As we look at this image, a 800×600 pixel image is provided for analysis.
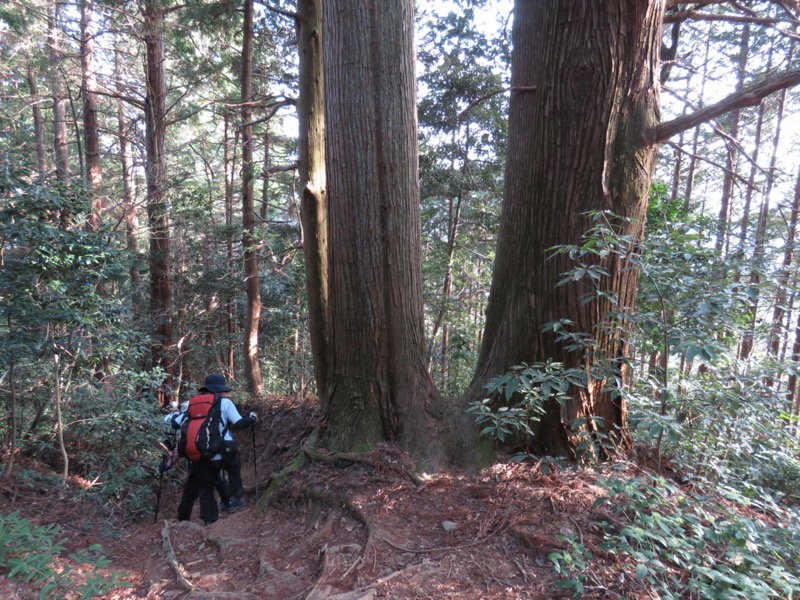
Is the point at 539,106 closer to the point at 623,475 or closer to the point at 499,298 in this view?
the point at 499,298

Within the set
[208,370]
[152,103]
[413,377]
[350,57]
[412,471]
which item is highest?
[152,103]

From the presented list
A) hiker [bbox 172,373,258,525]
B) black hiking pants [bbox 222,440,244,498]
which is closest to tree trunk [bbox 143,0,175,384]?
hiker [bbox 172,373,258,525]

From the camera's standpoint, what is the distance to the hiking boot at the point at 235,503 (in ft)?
16.3

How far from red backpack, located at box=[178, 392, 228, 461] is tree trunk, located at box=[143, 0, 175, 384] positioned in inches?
185

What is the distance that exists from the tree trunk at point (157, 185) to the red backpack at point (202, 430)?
4703 mm

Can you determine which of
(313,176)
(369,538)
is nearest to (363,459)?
(369,538)

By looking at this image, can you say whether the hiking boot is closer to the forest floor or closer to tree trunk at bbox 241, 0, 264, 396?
the forest floor

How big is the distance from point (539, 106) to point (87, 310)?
5.19m

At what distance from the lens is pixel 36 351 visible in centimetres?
452

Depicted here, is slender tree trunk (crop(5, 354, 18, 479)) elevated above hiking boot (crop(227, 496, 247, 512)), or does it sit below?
above

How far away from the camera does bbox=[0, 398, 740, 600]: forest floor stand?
8.50 feet

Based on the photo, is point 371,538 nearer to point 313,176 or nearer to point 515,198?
point 515,198

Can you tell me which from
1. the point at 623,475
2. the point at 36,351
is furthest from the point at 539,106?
the point at 36,351

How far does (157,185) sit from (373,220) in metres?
6.56
